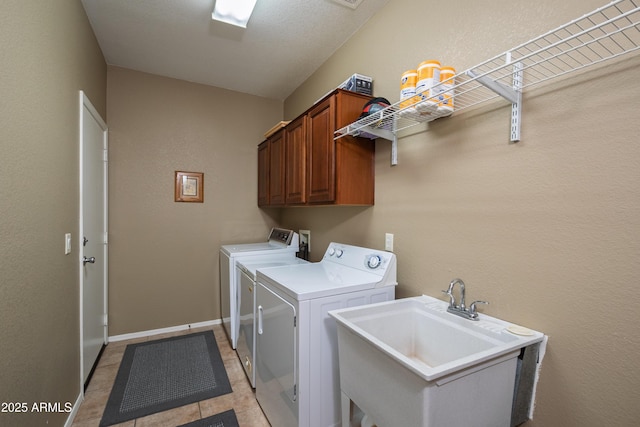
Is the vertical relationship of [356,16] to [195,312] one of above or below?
above

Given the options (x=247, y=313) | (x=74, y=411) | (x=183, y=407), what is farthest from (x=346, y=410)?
(x=74, y=411)

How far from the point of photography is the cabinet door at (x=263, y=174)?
305 centimetres

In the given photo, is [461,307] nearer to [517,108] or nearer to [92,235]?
[517,108]

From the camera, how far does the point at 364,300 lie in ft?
5.27

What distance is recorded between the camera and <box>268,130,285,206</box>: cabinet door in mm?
2660

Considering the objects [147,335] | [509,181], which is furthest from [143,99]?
[509,181]

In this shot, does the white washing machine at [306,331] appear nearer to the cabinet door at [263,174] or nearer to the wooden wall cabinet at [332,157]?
the wooden wall cabinet at [332,157]

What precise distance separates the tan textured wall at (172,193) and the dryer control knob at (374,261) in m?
2.01

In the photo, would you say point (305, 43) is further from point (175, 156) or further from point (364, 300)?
point (364, 300)

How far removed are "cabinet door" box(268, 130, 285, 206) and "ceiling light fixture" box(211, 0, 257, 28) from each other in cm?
89

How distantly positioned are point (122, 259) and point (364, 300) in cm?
253

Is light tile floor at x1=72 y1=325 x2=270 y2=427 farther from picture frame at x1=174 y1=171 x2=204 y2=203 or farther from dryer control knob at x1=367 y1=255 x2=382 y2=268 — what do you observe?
picture frame at x1=174 y1=171 x2=204 y2=203

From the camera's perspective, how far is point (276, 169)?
2795 mm

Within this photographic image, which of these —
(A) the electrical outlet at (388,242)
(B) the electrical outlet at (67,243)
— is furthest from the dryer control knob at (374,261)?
(B) the electrical outlet at (67,243)
